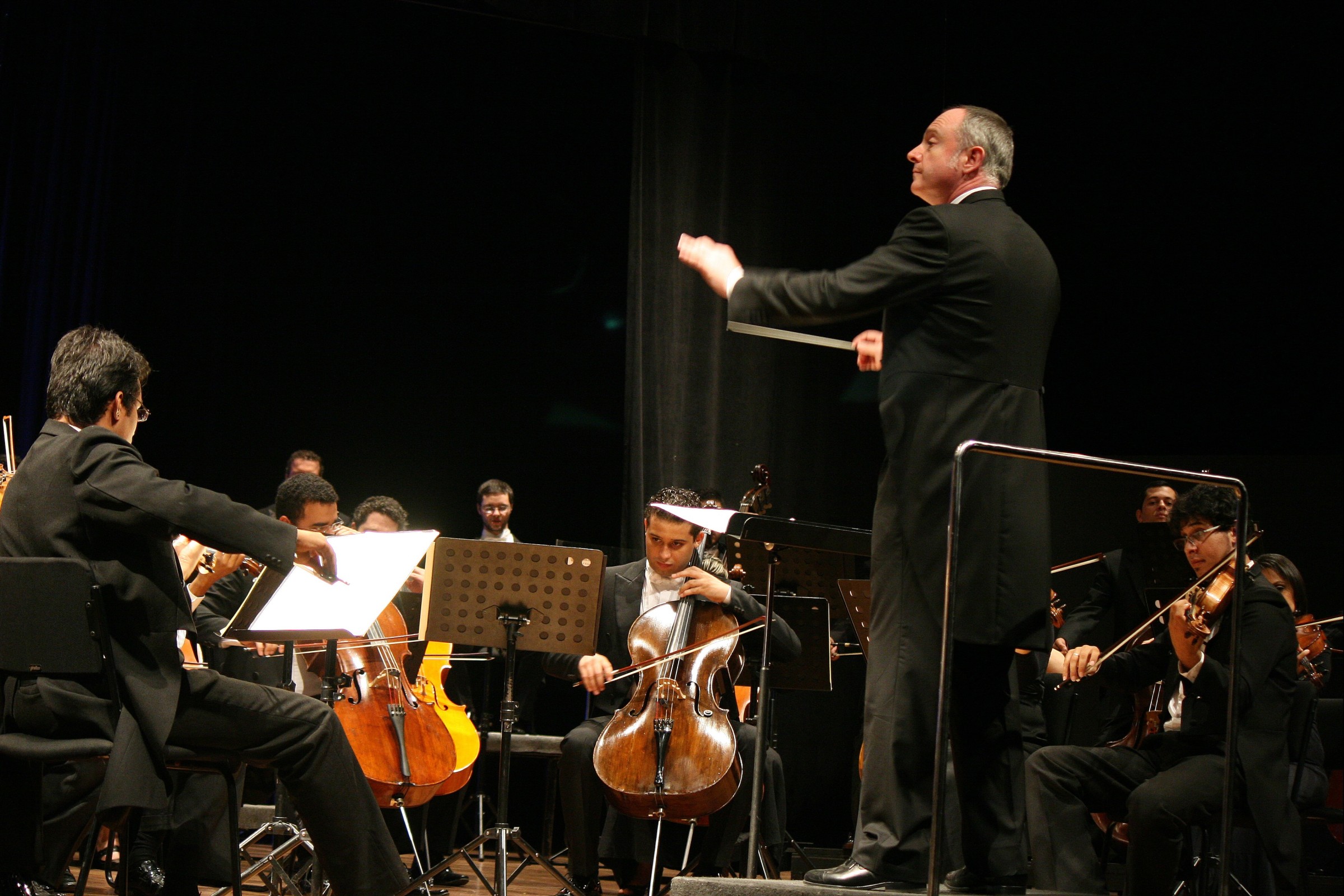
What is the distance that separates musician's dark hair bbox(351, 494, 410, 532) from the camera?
17.7 ft

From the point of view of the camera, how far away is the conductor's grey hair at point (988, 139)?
95.7 inches

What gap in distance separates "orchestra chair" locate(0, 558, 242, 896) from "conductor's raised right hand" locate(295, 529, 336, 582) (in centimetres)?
42

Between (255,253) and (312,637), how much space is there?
3.72 meters

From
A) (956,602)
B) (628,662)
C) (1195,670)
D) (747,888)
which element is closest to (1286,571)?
(1195,670)

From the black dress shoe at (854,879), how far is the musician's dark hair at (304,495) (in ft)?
9.41

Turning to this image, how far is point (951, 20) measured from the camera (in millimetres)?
6754

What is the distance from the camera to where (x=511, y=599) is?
379 centimetres

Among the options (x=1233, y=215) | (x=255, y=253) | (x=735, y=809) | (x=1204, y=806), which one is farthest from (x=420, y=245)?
(x=1204, y=806)

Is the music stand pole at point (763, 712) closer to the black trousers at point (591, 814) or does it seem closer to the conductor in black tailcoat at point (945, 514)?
the conductor in black tailcoat at point (945, 514)

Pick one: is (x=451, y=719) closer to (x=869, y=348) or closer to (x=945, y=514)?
(x=869, y=348)

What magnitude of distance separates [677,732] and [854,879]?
1.89 meters

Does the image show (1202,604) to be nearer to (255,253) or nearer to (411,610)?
(411,610)

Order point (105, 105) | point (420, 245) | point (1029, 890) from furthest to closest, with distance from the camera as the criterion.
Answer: point (420, 245) → point (105, 105) → point (1029, 890)

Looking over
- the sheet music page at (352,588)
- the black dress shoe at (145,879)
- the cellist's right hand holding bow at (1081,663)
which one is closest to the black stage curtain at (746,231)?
the cellist's right hand holding bow at (1081,663)
